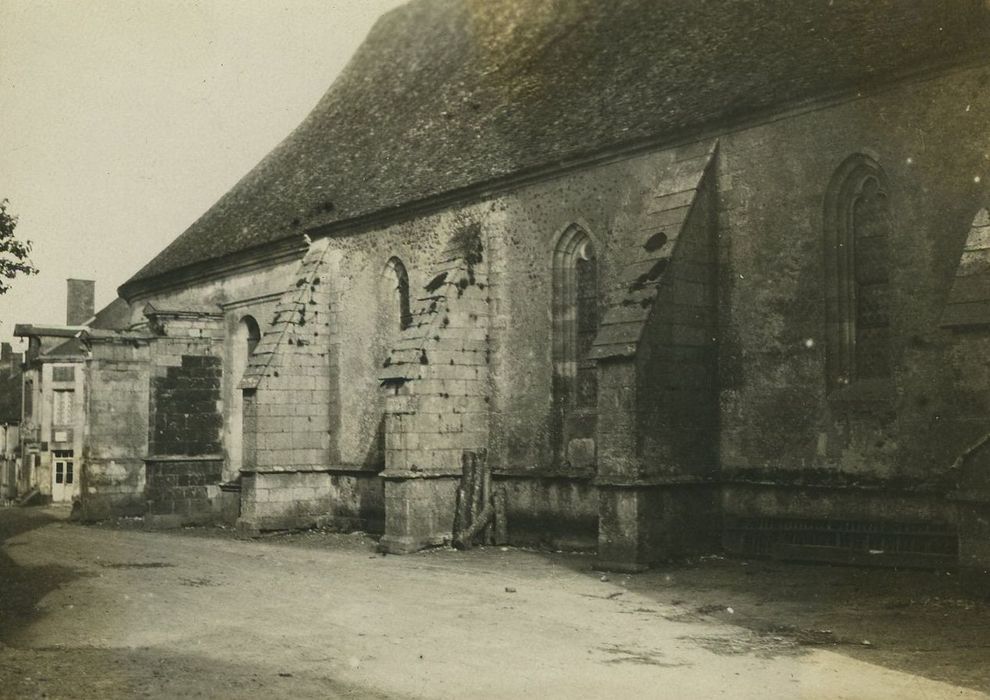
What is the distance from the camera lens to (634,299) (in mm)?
13328

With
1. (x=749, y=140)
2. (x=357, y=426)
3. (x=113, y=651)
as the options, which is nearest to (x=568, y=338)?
(x=749, y=140)

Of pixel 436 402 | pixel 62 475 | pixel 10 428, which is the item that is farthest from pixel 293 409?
pixel 10 428

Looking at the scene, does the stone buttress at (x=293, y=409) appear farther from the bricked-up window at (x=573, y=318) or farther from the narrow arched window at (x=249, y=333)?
the bricked-up window at (x=573, y=318)

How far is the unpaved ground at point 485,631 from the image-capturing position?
7.31 m

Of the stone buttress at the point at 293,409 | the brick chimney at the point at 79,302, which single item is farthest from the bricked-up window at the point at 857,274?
the brick chimney at the point at 79,302

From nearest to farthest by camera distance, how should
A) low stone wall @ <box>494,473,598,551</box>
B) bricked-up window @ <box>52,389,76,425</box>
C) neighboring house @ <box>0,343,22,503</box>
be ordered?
low stone wall @ <box>494,473,598,551</box>
bricked-up window @ <box>52,389,76,425</box>
neighboring house @ <box>0,343,22,503</box>

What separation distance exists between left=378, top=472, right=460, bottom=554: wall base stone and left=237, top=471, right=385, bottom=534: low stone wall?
2.47 metres

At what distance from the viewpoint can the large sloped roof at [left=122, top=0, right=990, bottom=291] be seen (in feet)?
42.8

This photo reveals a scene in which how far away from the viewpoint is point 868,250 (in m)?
12.7

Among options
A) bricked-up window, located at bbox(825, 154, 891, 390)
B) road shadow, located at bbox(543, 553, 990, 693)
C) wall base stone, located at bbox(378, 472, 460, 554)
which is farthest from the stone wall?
bricked-up window, located at bbox(825, 154, 891, 390)

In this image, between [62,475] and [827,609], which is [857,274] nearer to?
[827,609]

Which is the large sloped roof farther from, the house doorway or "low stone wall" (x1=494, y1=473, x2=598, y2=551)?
the house doorway

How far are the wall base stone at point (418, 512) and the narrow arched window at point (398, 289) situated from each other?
4.18 meters

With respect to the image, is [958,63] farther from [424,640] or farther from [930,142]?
[424,640]
